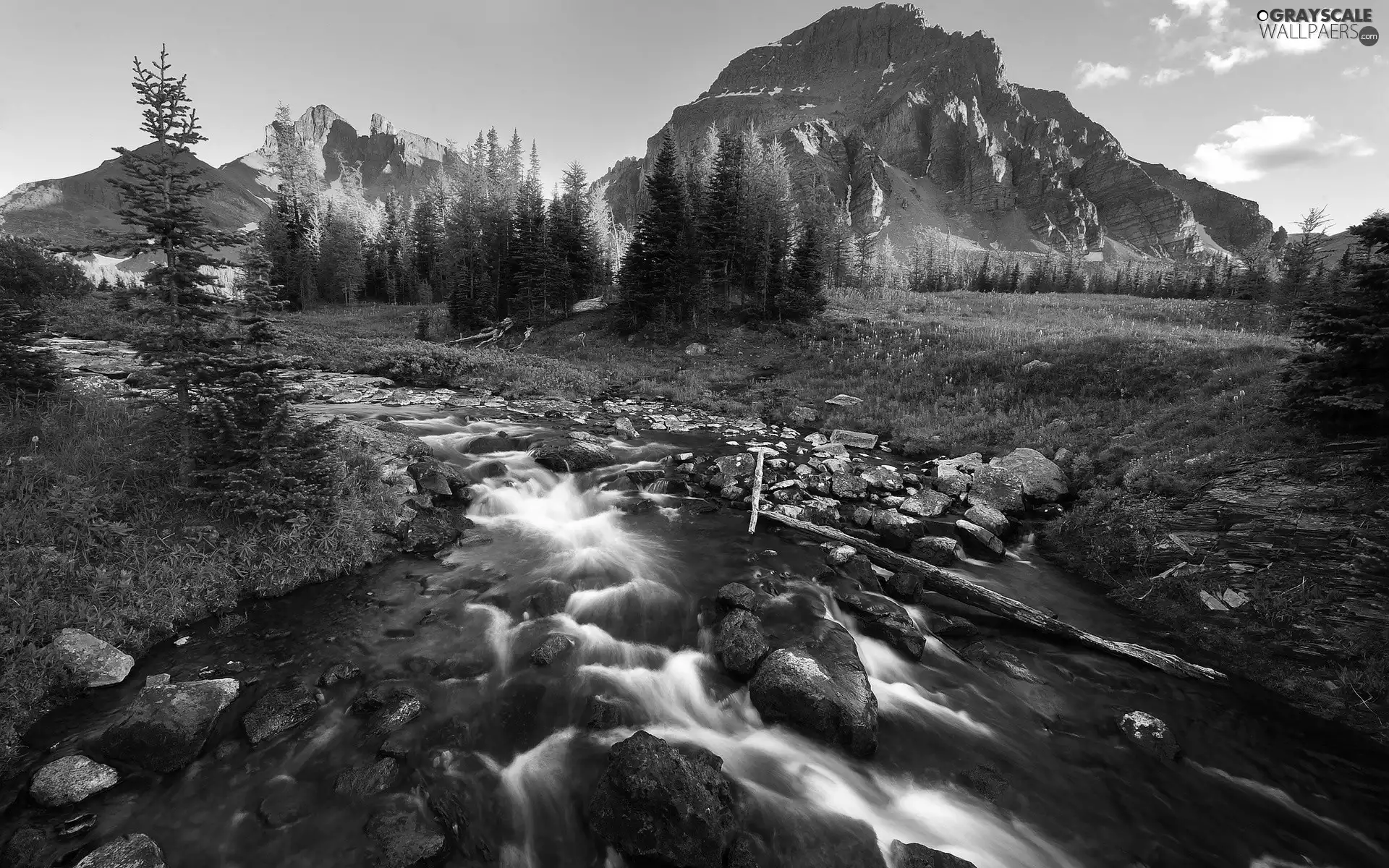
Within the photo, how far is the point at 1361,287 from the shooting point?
852 centimetres

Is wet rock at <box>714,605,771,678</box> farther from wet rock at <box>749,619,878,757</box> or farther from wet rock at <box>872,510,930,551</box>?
wet rock at <box>872,510,930,551</box>

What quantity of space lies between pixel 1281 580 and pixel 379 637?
13057mm

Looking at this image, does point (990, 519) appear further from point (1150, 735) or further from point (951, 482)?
point (1150, 735)

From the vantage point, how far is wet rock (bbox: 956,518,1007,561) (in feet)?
33.1

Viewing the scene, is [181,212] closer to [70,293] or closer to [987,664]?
[987,664]

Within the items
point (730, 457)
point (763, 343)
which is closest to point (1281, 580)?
point (730, 457)

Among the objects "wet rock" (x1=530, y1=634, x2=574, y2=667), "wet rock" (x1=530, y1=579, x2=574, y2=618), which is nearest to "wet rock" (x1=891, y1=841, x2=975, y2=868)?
"wet rock" (x1=530, y1=634, x2=574, y2=667)

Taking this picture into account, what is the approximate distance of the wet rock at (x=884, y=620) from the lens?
7559 millimetres

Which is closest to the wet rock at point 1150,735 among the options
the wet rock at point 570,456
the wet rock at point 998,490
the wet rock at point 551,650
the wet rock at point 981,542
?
the wet rock at point 981,542

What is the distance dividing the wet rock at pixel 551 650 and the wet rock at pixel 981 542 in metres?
8.04

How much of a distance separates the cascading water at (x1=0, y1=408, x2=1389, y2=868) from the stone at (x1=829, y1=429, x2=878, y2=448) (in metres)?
8.54

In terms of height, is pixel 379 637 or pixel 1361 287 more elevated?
pixel 1361 287

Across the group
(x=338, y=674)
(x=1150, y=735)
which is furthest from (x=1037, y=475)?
(x=338, y=674)

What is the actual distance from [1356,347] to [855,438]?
10.8m
